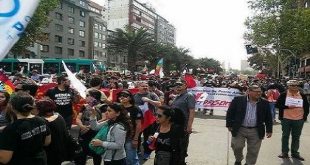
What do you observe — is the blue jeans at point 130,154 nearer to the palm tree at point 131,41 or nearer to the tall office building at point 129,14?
the palm tree at point 131,41

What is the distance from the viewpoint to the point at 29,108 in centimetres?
383

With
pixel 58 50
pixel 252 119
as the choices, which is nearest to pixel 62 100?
pixel 252 119

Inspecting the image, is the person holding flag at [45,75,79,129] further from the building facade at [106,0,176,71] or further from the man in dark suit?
the building facade at [106,0,176,71]

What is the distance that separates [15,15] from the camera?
8.74 ft

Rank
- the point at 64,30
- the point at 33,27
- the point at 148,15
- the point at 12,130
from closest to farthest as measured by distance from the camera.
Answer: the point at 12,130 → the point at 33,27 → the point at 64,30 → the point at 148,15

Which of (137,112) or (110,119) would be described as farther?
(137,112)

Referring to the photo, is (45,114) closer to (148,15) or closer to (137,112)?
(137,112)

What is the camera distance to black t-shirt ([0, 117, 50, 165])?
144 inches

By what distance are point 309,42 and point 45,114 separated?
36590 millimetres

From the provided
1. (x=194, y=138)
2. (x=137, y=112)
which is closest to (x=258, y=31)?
(x=194, y=138)

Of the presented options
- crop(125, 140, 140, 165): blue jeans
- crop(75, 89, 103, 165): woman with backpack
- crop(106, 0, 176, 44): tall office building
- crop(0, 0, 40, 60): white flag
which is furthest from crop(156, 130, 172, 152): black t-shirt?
crop(106, 0, 176, 44): tall office building

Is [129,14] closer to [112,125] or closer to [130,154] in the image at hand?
[130,154]

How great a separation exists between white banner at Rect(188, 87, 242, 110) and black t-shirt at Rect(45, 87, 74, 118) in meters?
9.48

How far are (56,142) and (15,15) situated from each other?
97.9 inches
